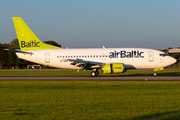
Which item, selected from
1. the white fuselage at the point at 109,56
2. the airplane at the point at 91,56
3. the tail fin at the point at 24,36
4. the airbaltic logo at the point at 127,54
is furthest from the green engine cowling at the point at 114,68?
the tail fin at the point at 24,36

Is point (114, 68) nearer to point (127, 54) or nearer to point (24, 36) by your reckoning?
point (127, 54)

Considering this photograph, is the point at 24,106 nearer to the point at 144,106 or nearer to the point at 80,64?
the point at 144,106

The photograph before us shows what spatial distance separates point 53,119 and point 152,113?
13.6 ft

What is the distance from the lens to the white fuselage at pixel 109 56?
3575 cm

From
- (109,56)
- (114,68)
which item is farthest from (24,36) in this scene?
(114,68)

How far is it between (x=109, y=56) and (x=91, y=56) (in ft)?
9.35

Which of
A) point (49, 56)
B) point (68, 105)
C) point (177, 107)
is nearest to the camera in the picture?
point (177, 107)

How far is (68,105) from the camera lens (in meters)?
12.1

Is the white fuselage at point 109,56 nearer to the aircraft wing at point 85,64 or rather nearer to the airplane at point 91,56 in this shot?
the airplane at point 91,56

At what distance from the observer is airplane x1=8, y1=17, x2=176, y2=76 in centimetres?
3556

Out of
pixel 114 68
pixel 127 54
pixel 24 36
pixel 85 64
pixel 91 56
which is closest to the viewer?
pixel 114 68

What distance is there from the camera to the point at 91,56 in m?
37.1

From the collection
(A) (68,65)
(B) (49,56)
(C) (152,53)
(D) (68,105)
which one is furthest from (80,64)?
(D) (68,105)

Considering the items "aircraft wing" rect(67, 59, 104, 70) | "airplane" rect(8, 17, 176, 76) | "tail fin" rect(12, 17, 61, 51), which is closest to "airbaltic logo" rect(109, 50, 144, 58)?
"airplane" rect(8, 17, 176, 76)
